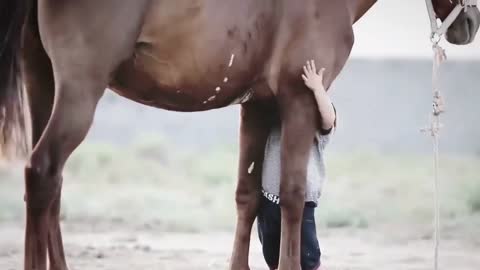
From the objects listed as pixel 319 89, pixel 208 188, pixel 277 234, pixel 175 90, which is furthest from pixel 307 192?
pixel 208 188

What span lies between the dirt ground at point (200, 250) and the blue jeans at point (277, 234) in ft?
2.28

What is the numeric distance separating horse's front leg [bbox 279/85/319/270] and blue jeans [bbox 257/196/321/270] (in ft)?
0.68

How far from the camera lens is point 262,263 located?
3740 millimetres

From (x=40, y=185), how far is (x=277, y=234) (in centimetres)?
99

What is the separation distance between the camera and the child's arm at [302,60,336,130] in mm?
2494

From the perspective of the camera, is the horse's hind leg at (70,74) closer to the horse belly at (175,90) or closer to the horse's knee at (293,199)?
the horse belly at (175,90)

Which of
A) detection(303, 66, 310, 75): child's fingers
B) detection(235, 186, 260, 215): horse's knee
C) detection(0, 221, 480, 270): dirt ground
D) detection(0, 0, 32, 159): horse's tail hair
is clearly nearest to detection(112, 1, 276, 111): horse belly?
detection(303, 66, 310, 75): child's fingers

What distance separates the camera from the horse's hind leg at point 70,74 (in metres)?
2.15

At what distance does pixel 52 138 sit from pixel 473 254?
252 cm

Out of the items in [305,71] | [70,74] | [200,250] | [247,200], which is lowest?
[200,250]

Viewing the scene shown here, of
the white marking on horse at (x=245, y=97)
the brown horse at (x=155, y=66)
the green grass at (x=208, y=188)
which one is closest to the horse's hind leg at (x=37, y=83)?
the brown horse at (x=155, y=66)

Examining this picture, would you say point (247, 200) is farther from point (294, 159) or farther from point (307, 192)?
point (294, 159)

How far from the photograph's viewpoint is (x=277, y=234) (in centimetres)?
289

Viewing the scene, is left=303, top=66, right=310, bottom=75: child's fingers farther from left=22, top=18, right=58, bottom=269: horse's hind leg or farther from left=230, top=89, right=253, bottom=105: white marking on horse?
left=22, top=18, right=58, bottom=269: horse's hind leg
